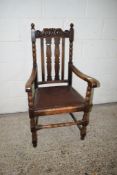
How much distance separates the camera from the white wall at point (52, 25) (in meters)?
1.63

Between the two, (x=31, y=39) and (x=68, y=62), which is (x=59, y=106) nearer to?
(x=68, y=62)

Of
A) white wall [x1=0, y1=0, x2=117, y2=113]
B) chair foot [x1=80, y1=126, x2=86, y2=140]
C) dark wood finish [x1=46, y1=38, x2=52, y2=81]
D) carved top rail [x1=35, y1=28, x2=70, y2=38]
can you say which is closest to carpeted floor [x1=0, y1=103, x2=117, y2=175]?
chair foot [x1=80, y1=126, x2=86, y2=140]

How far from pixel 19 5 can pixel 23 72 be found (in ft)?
2.38

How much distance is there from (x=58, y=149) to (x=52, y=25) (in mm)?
1320

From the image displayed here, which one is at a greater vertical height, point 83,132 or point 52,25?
point 52,25

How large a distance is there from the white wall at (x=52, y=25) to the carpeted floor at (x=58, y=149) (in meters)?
0.45

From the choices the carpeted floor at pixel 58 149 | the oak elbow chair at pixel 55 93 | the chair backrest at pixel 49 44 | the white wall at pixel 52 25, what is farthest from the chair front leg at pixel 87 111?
the white wall at pixel 52 25

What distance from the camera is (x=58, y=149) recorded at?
5.14 ft

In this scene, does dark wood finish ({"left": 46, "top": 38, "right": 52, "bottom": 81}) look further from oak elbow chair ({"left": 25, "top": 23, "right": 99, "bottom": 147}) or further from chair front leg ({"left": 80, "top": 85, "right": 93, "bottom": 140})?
chair front leg ({"left": 80, "top": 85, "right": 93, "bottom": 140})

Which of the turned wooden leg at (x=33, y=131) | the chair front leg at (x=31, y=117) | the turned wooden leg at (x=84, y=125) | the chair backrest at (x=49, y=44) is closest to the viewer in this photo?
the chair front leg at (x=31, y=117)

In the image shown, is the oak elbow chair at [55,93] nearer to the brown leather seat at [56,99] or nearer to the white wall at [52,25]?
the brown leather seat at [56,99]

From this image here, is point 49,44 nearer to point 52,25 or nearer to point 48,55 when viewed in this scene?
point 48,55

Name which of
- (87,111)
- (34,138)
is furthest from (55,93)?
(34,138)

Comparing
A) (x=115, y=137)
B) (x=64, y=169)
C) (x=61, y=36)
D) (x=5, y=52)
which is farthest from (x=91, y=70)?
(x=64, y=169)
